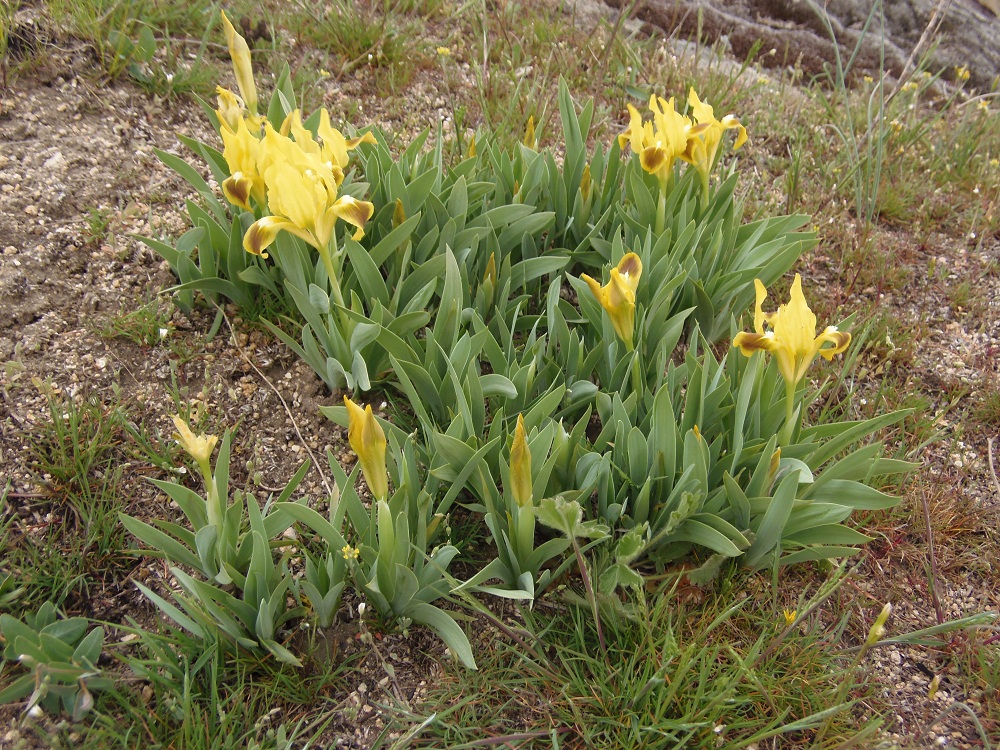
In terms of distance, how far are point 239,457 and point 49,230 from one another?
1063 mm

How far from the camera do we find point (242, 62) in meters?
2.13

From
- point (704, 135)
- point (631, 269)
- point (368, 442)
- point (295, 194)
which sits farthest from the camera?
point (704, 135)

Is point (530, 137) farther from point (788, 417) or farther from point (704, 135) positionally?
point (788, 417)

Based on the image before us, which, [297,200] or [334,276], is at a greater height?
[297,200]

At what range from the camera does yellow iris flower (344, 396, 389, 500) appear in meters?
1.39

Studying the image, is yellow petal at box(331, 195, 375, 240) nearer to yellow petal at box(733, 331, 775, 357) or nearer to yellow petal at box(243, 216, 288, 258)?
yellow petal at box(243, 216, 288, 258)

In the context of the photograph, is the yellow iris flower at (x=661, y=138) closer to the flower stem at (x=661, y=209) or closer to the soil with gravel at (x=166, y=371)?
the flower stem at (x=661, y=209)

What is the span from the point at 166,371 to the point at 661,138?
1.59 metres

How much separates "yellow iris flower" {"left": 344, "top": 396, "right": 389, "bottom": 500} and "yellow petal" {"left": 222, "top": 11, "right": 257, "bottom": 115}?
4.18ft

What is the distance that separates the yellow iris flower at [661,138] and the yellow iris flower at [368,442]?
3.93 feet

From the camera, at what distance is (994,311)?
2.79 m

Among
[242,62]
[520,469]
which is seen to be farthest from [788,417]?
[242,62]

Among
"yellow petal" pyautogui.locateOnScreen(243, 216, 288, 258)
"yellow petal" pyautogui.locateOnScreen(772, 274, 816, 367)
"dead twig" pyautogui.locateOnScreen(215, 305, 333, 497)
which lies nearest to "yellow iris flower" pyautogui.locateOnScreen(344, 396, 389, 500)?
"dead twig" pyautogui.locateOnScreen(215, 305, 333, 497)

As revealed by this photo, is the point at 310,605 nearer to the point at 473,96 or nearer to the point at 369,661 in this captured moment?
the point at 369,661
